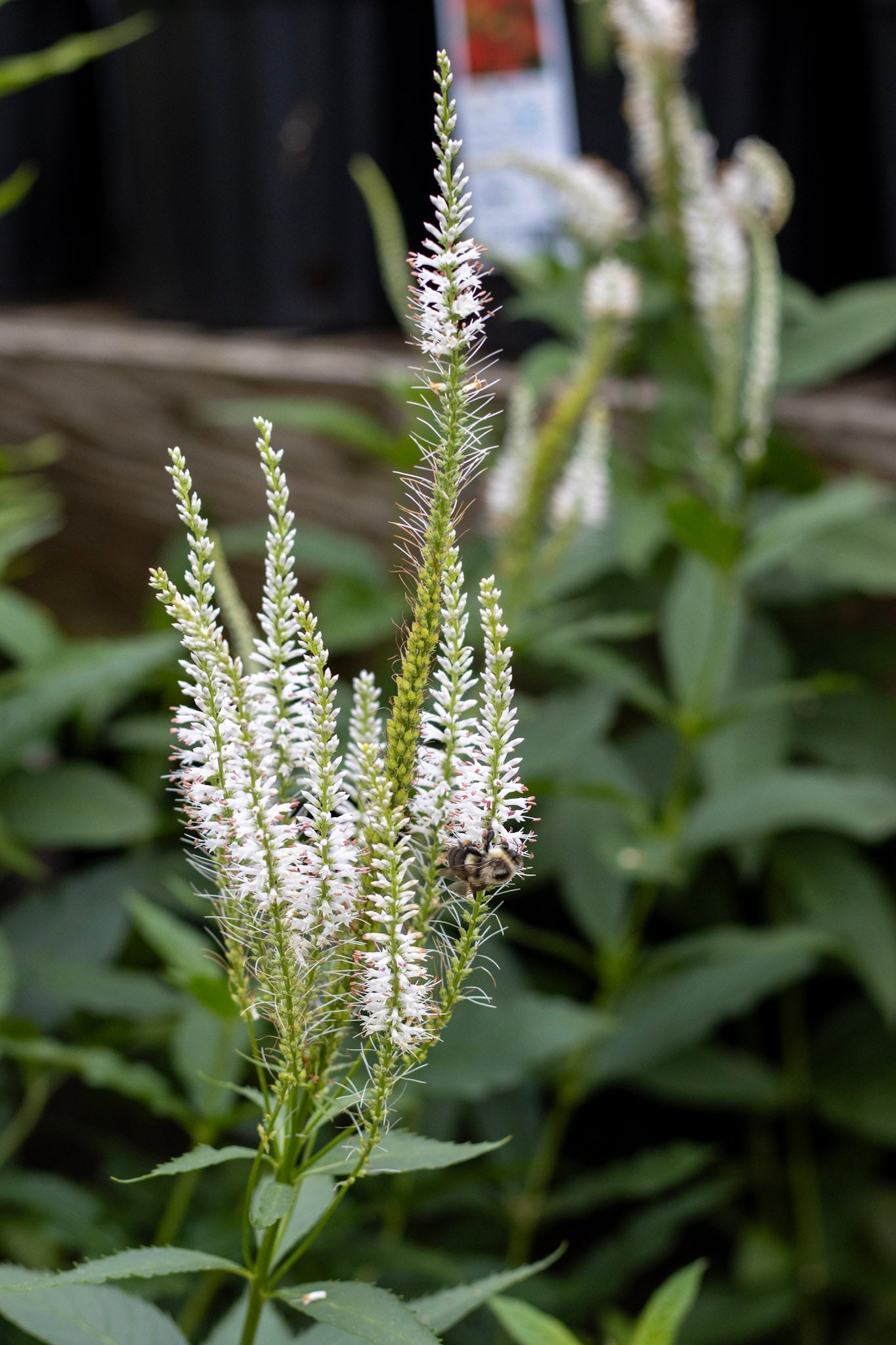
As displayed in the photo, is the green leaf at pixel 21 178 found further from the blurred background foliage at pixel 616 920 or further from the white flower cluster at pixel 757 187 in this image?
the white flower cluster at pixel 757 187

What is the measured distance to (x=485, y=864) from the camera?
1.54 ft

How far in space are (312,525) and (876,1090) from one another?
104 centimetres

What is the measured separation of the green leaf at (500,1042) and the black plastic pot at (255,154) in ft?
4.07

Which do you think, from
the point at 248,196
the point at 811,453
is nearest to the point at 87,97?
the point at 248,196

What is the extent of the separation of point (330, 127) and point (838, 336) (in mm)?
802

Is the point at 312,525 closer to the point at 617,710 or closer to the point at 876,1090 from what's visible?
the point at 617,710

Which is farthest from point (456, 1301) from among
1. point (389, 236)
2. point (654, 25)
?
point (654, 25)

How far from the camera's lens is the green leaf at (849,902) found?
134 centimetres

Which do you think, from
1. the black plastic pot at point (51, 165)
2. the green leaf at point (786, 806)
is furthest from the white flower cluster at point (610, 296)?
the black plastic pot at point (51, 165)

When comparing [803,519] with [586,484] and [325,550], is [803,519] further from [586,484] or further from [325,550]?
[325,550]

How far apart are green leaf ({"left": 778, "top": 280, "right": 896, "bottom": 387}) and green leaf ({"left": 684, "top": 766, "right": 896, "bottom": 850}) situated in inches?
21.7

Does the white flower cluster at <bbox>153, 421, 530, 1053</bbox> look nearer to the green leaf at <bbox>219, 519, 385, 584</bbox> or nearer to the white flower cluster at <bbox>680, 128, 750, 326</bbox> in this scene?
the green leaf at <bbox>219, 519, 385, 584</bbox>

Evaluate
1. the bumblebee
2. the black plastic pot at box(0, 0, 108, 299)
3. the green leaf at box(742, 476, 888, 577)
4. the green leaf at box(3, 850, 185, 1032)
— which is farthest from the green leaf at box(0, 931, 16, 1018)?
the black plastic pot at box(0, 0, 108, 299)

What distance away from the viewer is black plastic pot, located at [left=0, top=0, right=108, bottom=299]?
207cm
